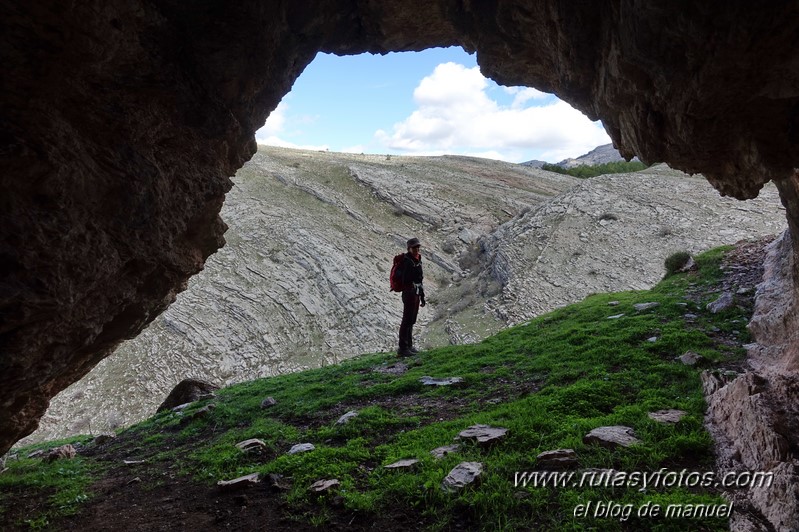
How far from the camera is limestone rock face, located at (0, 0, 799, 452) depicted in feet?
15.3

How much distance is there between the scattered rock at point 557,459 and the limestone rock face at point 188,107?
3834 mm

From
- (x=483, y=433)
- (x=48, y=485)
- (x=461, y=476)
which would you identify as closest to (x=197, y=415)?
(x=48, y=485)

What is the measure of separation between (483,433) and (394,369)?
644 cm

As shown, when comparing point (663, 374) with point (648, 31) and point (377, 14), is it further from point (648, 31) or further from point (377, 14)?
point (377, 14)

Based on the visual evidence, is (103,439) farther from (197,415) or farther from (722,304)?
(722,304)

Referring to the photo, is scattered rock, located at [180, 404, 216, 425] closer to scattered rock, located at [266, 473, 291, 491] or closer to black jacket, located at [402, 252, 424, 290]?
scattered rock, located at [266, 473, 291, 491]

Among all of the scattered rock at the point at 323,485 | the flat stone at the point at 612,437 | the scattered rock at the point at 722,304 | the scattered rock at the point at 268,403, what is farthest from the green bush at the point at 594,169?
the scattered rock at the point at 323,485

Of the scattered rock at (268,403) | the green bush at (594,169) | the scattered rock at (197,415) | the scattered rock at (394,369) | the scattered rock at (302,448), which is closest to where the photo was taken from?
the scattered rock at (302,448)

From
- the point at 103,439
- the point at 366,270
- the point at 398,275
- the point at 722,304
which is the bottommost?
the point at 103,439

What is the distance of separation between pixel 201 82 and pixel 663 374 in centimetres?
848

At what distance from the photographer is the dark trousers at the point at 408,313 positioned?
13508mm

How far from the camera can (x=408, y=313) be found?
13.9 m

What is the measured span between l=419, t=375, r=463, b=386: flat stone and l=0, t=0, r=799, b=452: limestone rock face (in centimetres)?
522

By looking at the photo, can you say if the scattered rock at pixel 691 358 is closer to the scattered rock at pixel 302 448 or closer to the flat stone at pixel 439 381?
the flat stone at pixel 439 381
